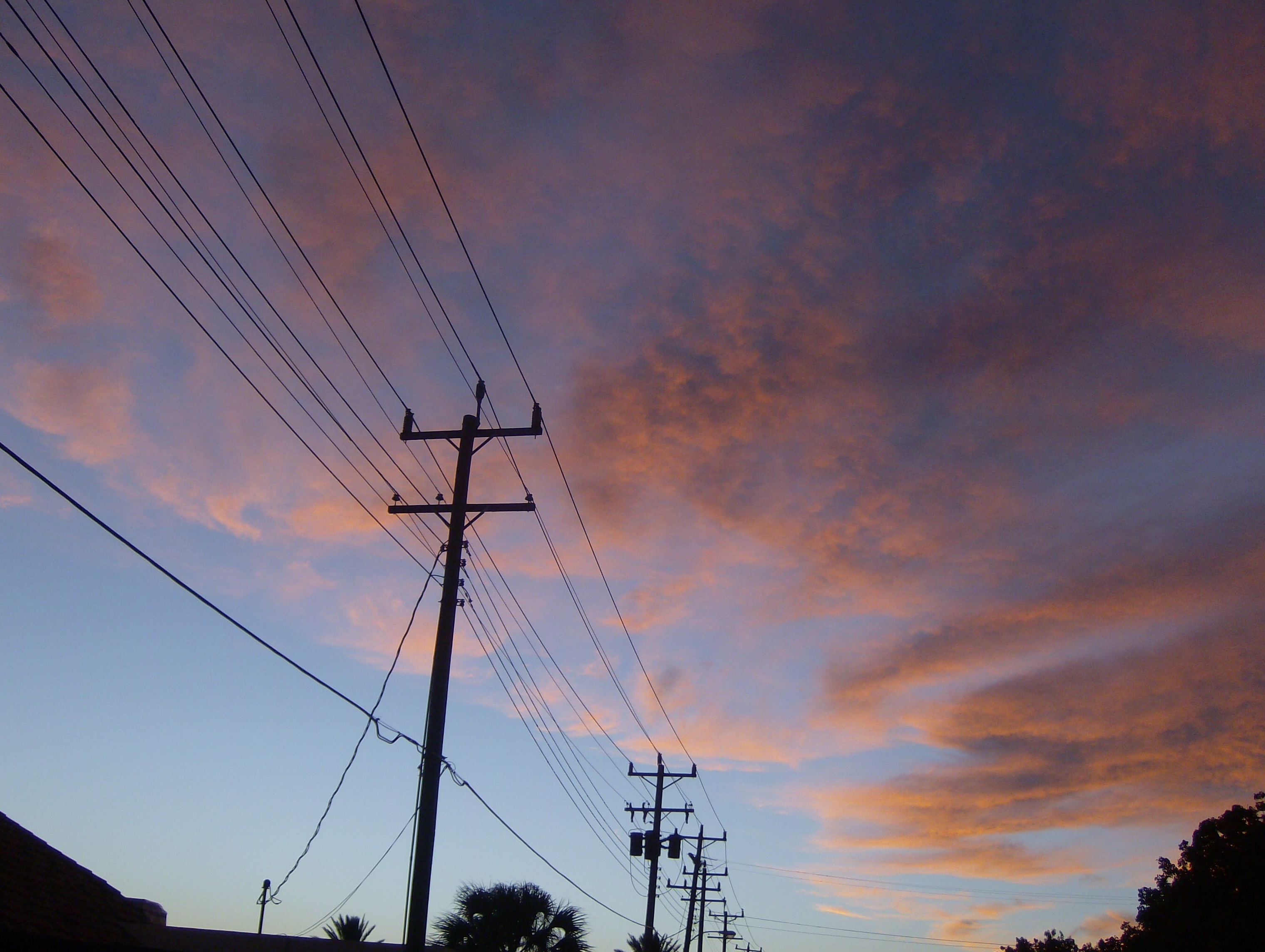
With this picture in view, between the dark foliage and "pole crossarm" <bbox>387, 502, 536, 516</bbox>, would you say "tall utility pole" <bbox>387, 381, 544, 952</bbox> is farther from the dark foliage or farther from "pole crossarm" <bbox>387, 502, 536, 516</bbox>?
the dark foliage

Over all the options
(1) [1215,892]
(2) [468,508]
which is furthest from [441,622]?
(1) [1215,892]

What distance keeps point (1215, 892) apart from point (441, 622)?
39.6 metres

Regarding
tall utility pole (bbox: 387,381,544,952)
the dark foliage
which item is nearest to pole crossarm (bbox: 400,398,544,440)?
tall utility pole (bbox: 387,381,544,952)

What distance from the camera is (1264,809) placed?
38.6 m

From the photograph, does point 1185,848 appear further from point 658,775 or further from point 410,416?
point 410,416

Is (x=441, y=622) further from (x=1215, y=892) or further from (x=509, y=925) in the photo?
(x=1215, y=892)

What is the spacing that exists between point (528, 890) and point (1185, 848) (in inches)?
1183

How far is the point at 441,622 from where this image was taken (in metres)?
14.8

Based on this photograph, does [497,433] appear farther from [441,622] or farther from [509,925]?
[509,925]

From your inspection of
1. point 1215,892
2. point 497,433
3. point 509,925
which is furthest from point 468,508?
point 1215,892

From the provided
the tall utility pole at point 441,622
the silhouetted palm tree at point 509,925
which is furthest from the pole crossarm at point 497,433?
the silhouetted palm tree at point 509,925

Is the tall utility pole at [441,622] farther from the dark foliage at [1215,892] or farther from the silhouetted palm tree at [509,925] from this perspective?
the dark foliage at [1215,892]

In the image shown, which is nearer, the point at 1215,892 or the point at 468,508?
the point at 468,508

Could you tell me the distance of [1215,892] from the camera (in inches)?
1558
